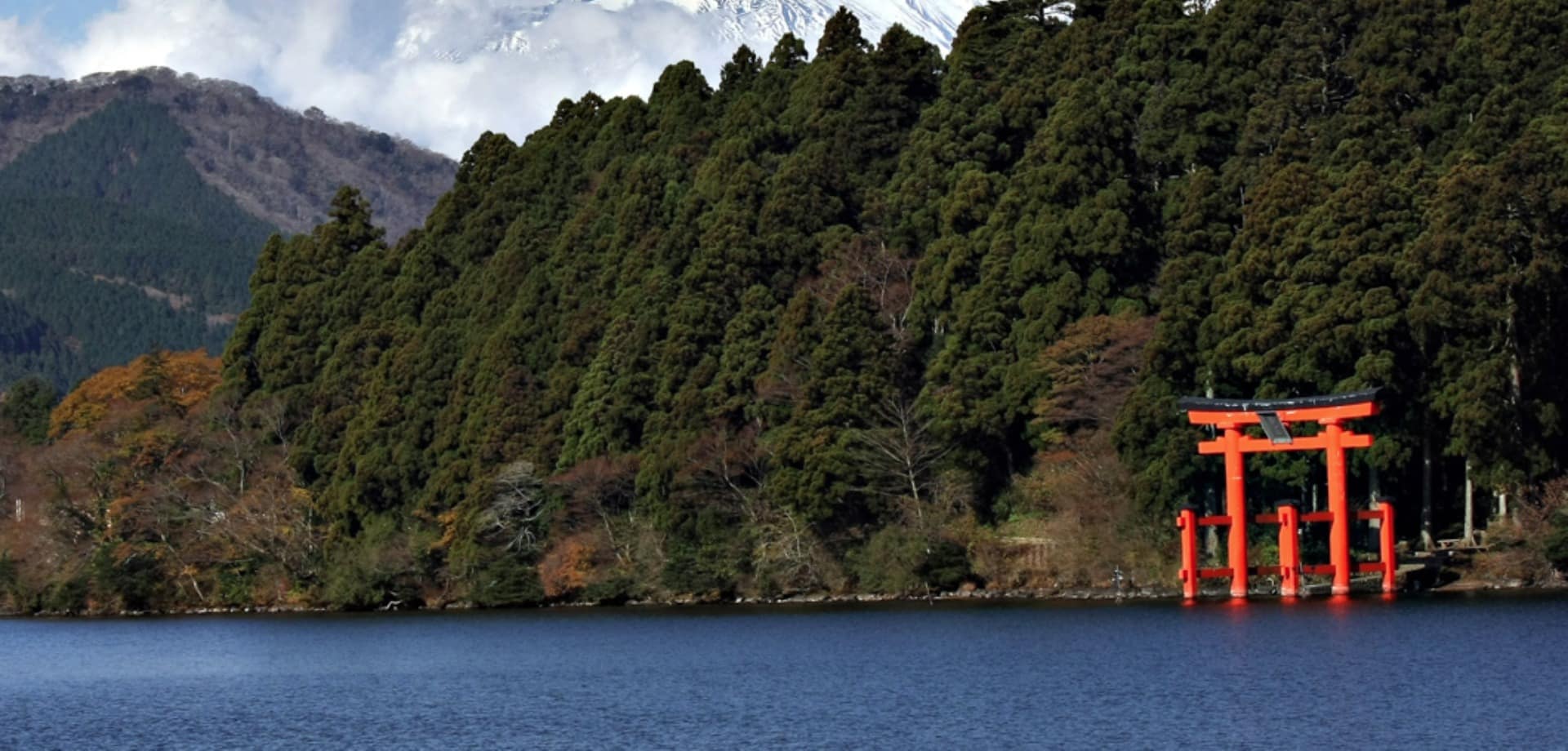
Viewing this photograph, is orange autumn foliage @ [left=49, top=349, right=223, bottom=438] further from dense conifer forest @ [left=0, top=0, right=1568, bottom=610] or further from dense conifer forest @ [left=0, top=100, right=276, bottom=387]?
Result: dense conifer forest @ [left=0, top=100, right=276, bottom=387]

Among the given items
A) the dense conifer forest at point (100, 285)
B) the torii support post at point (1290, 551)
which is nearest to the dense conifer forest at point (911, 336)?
the torii support post at point (1290, 551)

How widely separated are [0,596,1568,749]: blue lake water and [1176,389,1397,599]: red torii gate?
1.78m

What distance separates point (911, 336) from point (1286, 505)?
55.2 ft

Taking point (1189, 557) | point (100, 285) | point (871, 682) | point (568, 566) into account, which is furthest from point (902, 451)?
point (100, 285)

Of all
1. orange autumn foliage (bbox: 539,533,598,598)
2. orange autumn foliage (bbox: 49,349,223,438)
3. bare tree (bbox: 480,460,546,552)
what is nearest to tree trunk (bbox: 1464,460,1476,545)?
orange autumn foliage (bbox: 539,533,598,598)

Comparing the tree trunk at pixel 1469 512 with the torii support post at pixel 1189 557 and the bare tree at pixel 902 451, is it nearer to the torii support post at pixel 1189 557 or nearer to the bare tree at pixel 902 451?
the torii support post at pixel 1189 557

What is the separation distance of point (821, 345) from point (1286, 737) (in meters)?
33.2

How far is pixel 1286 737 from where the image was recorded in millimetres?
31781

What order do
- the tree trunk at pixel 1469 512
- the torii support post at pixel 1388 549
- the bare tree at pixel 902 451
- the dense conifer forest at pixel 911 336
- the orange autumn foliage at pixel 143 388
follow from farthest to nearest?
the orange autumn foliage at pixel 143 388 < the bare tree at pixel 902 451 < the dense conifer forest at pixel 911 336 < the tree trunk at pixel 1469 512 < the torii support post at pixel 1388 549

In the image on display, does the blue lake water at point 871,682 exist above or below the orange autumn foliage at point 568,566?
below

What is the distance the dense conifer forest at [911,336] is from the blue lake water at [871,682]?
537 centimetres

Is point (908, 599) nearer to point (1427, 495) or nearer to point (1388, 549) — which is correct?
point (1388, 549)

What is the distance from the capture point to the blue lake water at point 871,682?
1334 inches

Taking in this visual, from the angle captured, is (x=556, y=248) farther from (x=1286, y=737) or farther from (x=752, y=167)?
(x=1286, y=737)
